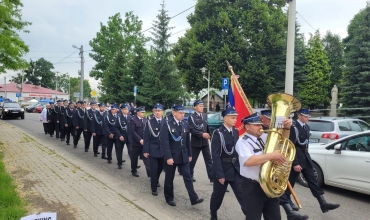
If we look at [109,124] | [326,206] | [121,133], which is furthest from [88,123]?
[326,206]

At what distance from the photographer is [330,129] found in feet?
34.6

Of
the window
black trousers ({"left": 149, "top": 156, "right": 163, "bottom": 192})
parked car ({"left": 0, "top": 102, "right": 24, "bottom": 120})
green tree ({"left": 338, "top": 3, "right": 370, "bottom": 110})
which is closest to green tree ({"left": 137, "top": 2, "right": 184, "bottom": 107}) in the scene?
parked car ({"left": 0, "top": 102, "right": 24, "bottom": 120})

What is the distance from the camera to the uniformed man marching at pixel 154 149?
659 centimetres

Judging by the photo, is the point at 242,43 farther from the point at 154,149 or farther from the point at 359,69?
the point at 154,149

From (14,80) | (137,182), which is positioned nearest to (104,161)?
(137,182)

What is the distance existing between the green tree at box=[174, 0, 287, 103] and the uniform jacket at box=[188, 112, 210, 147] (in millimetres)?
22212

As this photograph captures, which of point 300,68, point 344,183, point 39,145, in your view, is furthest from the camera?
point 300,68

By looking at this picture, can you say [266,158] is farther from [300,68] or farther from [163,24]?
[163,24]

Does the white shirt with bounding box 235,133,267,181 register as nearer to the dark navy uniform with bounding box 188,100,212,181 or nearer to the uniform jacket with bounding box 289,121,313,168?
the uniform jacket with bounding box 289,121,313,168

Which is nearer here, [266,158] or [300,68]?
[266,158]

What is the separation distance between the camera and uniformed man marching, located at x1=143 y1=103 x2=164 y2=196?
6.59 m

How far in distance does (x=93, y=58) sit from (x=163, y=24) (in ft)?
66.7

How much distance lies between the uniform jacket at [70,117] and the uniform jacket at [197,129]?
6993 mm

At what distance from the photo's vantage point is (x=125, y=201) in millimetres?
6031
